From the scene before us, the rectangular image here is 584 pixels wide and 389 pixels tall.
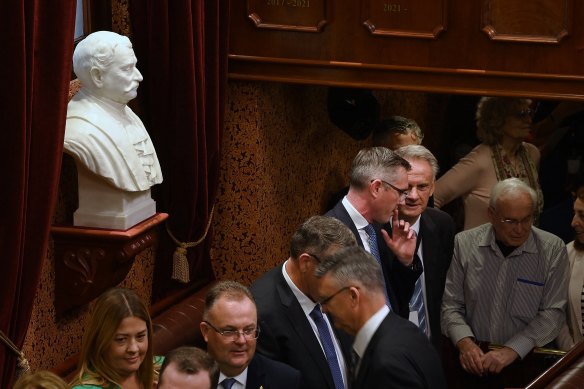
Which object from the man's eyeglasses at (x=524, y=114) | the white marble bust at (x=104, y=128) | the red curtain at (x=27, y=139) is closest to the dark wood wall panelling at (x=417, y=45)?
the man's eyeglasses at (x=524, y=114)

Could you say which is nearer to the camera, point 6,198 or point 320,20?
point 6,198

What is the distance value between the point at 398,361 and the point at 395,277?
5.31 ft

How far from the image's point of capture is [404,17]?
607 cm

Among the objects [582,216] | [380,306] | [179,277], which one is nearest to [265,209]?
[179,277]

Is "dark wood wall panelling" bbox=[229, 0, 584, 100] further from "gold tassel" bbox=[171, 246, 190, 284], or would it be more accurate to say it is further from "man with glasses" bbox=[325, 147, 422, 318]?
"gold tassel" bbox=[171, 246, 190, 284]

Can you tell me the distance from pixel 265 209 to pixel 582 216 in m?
1.69

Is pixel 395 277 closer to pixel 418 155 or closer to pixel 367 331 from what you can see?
pixel 418 155

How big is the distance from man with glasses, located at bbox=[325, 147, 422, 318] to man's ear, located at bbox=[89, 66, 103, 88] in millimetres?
1240

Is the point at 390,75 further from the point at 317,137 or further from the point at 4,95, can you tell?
the point at 4,95

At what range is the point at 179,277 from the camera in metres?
5.73

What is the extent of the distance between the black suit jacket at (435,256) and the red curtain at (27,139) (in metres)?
2.18

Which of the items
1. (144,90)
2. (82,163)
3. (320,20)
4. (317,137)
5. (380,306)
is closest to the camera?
(380,306)

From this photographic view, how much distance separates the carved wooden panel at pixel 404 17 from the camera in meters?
6.04

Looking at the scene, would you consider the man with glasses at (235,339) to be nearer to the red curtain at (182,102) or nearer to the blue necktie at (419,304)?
the red curtain at (182,102)
